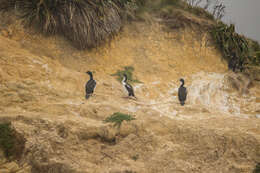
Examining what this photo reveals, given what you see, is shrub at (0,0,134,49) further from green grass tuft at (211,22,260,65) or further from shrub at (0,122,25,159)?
green grass tuft at (211,22,260,65)

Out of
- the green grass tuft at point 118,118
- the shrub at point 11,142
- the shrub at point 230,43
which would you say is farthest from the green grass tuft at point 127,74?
→ the shrub at point 230,43

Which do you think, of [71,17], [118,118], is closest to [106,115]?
[118,118]

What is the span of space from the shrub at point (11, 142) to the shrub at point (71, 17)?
5.44 m

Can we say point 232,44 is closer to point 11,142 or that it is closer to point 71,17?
point 71,17

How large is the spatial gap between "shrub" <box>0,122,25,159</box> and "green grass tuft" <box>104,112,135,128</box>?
6.75ft

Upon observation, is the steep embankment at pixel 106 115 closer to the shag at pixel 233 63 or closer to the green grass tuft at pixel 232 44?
the shag at pixel 233 63

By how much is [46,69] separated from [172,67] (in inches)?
265

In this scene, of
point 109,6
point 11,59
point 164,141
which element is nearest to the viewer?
point 164,141

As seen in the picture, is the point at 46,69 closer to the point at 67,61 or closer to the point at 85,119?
the point at 67,61

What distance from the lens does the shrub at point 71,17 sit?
26.5 feet

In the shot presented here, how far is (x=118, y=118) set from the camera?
499 cm

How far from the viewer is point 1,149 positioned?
3881mm

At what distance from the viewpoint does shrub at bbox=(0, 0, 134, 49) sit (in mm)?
8070

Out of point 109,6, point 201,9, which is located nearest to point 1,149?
point 109,6
